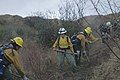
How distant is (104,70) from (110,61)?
2.95 feet

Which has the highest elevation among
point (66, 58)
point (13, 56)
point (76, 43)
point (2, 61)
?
point (13, 56)

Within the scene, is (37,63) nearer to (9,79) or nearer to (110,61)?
(110,61)

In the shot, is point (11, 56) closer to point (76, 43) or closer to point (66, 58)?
point (66, 58)

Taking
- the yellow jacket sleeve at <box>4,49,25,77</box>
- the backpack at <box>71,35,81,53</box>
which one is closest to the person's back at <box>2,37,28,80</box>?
the yellow jacket sleeve at <box>4,49,25,77</box>

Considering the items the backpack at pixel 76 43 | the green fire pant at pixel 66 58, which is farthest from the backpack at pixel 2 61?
the backpack at pixel 76 43

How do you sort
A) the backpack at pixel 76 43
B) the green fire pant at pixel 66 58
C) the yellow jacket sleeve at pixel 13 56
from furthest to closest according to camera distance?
the backpack at pixel 76 43, the green fire pant at pixel 66 58, the yellow jacket sleeve at pixel 13 56

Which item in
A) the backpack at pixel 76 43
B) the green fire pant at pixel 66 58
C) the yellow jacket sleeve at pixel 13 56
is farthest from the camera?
the backpack at pixel 76 43

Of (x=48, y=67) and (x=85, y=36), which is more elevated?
(x=85, y=36)

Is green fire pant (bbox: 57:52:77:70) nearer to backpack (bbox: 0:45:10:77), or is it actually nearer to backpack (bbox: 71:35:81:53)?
backpack (bbox: 71:35:81:53)

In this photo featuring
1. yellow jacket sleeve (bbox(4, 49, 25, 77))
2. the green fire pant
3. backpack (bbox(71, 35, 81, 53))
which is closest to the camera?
yellow jacket sleeve (bbox(4, 49, 25, 77))

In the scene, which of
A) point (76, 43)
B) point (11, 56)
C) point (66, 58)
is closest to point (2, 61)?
point (11, 56)

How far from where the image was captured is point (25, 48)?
693 inches

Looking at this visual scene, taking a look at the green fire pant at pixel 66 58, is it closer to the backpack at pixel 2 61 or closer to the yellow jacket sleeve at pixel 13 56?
the backpack at pixel 2 61

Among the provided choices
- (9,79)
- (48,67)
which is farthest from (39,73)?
(9,79)
